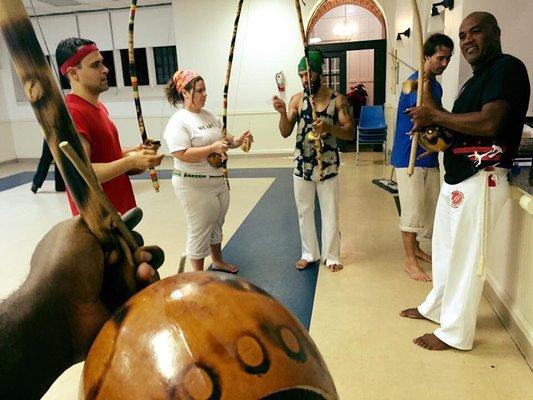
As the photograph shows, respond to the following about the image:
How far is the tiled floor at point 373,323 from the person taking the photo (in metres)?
1.99

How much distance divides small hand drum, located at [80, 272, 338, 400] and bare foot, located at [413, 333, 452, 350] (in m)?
2.05

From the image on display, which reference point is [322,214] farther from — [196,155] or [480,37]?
[480,37]

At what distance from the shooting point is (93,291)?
0.52 m

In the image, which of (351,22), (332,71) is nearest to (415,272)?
(332,71)

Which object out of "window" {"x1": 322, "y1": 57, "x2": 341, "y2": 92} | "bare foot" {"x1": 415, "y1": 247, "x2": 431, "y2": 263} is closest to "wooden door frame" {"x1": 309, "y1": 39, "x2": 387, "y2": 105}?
"window" {"x1": 322, "y1": 57, "x2": 341, "y2": 92}

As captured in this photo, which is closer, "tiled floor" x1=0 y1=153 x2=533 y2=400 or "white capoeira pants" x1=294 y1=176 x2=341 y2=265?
"tiled floor" x1=0 y1=153 x2=533 y2=400

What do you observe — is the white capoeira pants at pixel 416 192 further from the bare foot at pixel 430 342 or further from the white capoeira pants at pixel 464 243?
the bare foot at pixel 430 342

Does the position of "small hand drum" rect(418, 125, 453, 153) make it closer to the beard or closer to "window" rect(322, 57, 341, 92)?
the beard

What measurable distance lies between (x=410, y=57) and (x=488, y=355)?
4.38 meters

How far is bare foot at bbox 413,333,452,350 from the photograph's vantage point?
2.27 metres

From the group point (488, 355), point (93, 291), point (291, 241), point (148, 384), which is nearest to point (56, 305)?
point (93, 291)

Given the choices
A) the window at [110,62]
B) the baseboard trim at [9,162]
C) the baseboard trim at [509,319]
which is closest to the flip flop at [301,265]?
the baseboard trim at [509,319]

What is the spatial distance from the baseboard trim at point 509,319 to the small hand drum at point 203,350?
84.3 inches

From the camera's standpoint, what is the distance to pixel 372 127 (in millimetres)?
8086
